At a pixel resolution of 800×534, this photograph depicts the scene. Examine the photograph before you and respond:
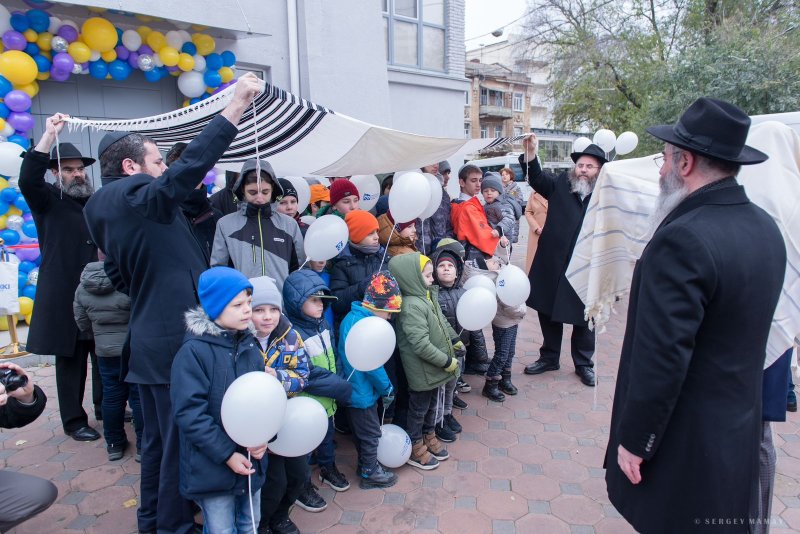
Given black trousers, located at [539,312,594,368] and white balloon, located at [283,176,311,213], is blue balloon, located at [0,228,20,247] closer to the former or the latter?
white balloon, located at [283,176,311,213]

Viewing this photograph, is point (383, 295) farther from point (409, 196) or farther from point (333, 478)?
point (333, 478)

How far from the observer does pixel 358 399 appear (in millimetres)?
3006

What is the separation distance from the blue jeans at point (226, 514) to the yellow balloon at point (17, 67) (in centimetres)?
512

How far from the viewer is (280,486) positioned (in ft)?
8.16

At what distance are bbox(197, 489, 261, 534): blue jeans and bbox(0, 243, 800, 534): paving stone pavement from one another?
535 millimetres

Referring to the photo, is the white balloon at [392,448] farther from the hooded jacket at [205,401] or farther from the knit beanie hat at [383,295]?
the hooded jacket at [205,401]

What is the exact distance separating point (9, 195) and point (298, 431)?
4674mm

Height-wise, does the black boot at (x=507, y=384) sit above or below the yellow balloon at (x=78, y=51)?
below

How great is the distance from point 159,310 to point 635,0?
17928 mm

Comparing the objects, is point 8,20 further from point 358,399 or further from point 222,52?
point 358,399

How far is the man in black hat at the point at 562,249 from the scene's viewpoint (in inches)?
173

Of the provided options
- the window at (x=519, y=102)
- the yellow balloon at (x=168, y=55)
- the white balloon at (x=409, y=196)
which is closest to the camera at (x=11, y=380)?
the white balloon at (x=409, y=196)

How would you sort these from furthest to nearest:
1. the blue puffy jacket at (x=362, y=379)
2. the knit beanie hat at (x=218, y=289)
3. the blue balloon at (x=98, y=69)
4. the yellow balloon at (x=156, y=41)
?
the yellow balloon at (x=156, y=41)
the blue balloon at (x=98, y=69)
the blue puffy jacket at (x=362, y=379)
the knit beanie hat at (x=218, y=289)

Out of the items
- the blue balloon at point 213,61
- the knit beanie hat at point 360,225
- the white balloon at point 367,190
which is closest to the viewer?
the knit beanie hat at point 360,225
